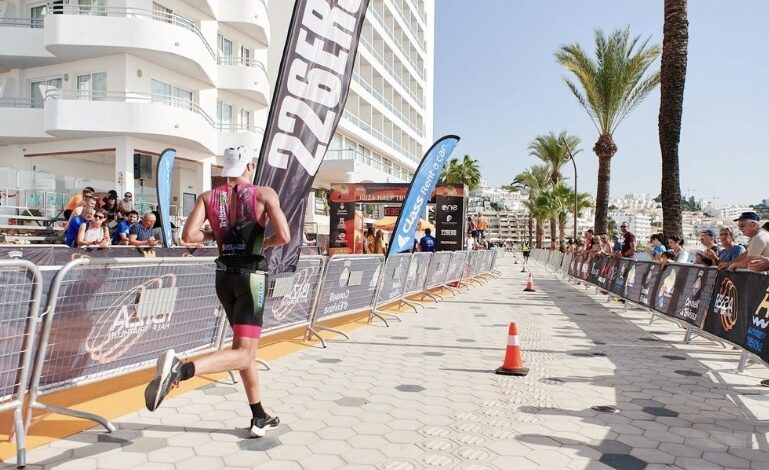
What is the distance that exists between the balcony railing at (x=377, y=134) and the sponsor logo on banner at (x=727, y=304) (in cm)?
3205

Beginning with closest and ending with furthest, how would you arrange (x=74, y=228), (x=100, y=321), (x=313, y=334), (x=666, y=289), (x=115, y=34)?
(x=100, y=321), (x=313, y=334), (x=74, y=228), (x=666, y=289), (x=115, y=34)

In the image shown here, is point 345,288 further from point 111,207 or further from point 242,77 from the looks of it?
point 242,77

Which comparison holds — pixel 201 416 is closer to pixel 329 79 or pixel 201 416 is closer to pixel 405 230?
pixel 329 79

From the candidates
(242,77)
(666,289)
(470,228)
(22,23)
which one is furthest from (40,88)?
(666,289)

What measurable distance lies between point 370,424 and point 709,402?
3.40 meters

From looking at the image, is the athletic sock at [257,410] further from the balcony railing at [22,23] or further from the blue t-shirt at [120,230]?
the balcony railing at [22,23]

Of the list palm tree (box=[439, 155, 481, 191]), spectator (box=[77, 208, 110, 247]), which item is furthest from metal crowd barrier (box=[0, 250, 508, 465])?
palm tree (box=[439, 155, 481, 191])

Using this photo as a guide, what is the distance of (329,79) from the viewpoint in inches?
263

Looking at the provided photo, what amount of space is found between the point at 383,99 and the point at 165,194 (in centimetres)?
3419

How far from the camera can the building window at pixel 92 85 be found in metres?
22.9

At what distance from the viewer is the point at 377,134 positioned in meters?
45.4

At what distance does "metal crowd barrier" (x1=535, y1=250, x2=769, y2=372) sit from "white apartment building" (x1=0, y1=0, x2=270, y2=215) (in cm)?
1845

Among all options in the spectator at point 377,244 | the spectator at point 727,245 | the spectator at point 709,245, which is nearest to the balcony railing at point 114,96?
the spectator at point 377,244

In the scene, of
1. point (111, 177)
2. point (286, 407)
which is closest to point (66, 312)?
point (286, 407)
